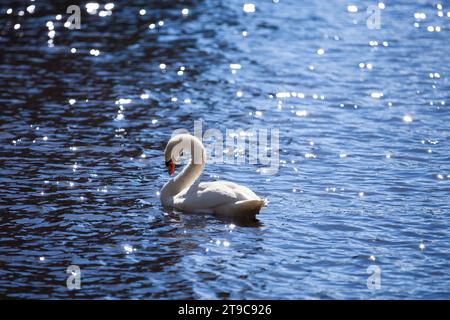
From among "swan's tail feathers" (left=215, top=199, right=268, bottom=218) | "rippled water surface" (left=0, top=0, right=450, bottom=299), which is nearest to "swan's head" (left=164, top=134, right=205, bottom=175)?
"rippled water surface" (left=0, top=0, right=450, bottom=299)

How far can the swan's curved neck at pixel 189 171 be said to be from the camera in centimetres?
1493

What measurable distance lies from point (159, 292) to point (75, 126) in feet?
26.8

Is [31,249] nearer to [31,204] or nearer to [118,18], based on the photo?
[31,204]

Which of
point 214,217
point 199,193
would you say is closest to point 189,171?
point 199,193

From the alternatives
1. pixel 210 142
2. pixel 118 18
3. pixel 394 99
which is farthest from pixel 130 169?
pixel 118 18

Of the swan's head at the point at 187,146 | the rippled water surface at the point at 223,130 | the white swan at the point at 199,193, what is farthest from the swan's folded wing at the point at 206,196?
the swan's head at the point at 187,146

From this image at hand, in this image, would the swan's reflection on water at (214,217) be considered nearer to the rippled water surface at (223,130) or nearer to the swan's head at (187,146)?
the rippled water surface at (223,130)

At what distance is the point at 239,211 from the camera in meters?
14.0

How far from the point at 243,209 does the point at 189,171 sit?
154 centimetres

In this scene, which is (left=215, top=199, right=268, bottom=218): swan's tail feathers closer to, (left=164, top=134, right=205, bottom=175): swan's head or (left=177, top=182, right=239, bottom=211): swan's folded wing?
(left=177, top=182, right=239, bottom=211): swan's folded wing

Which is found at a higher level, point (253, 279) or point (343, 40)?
point (343, 40)

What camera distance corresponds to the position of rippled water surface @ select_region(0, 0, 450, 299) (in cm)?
1234

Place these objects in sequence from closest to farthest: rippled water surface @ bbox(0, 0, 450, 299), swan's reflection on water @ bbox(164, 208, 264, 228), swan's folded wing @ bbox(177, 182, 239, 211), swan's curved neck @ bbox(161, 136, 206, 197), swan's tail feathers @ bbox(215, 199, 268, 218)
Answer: rippled water surface @ bbox(0, 0, 450, 299)
swan's tail feathers @ bbox(215, 199, 268, 218)
swan's reflection on water @ bbox(164, 208, 264, 228)
swan's folded wing @ bbox(177, 182, 239, 211)
swan's curved neck @ bbox(161, 136, 206, 197)

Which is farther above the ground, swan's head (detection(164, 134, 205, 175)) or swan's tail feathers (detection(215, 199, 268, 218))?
swan's head (detection(164, 134, 205, 175))
